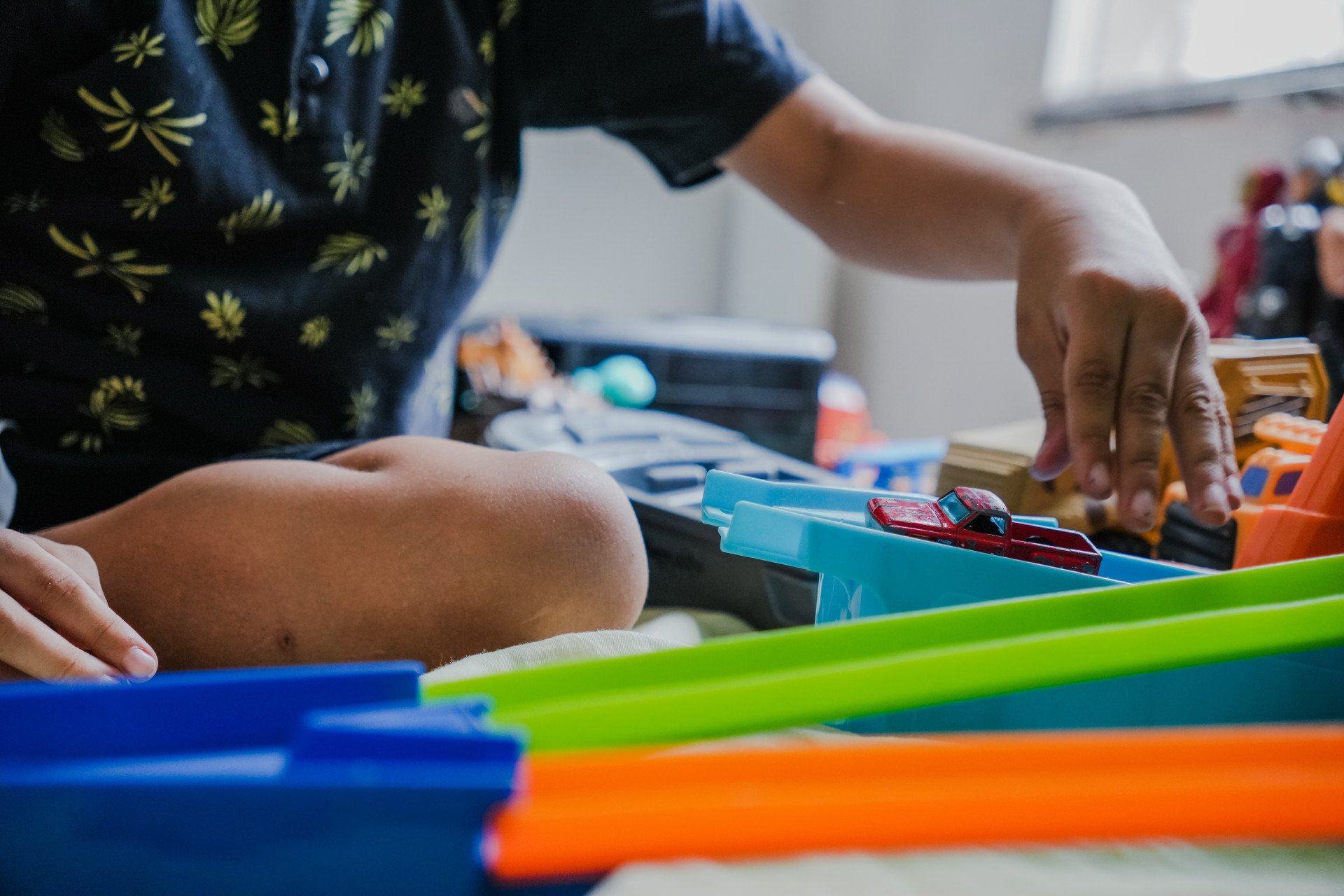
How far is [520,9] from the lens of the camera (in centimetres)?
58

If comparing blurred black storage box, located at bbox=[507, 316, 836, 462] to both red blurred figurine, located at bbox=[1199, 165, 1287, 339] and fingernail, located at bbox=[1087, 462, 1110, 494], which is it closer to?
red blurred figurine, located at bbox=[1199, 165, 1287, 339]

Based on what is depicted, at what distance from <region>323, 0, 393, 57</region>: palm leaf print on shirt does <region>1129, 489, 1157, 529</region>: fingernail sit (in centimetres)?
46

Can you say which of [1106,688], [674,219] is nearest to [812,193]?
[1106,688]

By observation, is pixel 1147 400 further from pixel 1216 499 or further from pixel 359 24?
pixel 359 24

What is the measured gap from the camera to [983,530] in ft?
0.99

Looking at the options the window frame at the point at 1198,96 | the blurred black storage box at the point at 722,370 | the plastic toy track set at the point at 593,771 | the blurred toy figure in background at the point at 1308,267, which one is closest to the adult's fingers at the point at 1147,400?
the plastic toy track set at the point at 593,771

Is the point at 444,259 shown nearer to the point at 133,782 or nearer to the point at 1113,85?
the point at 133,782

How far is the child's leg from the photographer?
0.34 meters

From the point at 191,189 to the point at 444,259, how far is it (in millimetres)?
Result: 148

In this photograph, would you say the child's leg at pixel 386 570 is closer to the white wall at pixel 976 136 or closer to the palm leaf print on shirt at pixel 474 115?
the palm leaf print on shirt at pixel 474 115

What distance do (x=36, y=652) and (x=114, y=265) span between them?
268mm

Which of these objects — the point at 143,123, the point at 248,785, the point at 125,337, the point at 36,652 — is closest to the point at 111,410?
the point at 125,337

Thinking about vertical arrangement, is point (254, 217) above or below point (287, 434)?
above

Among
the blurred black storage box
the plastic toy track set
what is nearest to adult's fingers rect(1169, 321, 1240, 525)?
the plastic toy track set
